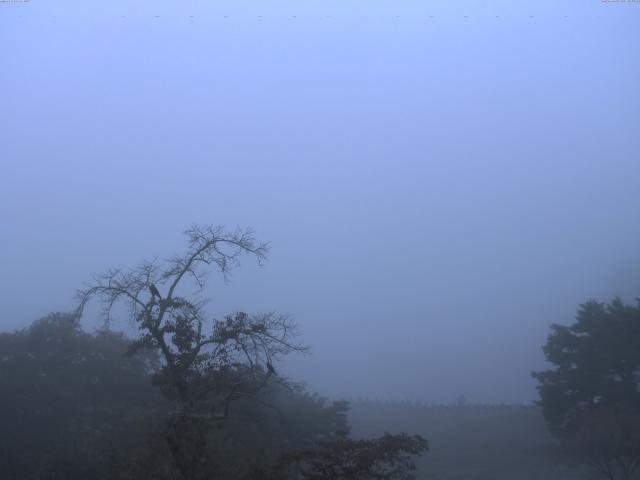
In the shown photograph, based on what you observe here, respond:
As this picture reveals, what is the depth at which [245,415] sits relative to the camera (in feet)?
63.9

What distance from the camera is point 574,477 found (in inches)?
1294

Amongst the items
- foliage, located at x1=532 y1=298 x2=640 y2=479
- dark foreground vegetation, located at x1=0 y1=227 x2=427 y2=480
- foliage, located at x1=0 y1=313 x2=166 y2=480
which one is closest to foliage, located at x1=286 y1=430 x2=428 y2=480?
dark foreground vegetation, located at x1=0 y1=227 x2=427 y2=480

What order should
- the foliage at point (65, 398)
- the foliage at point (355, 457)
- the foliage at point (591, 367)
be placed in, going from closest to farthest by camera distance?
the foliage at point (355, 457) → the foliage at point (65, 398) → the foliage at point (591, 367)

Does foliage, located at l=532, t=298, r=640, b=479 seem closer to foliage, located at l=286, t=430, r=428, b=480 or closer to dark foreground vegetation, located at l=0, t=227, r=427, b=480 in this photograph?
dark foreground vegetation, located at l=0, t=227, r=427, b=480

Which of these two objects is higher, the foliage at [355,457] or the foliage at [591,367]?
the foliage at [591,367]

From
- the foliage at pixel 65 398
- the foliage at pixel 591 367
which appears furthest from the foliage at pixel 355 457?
the foliage at pixel 591 367

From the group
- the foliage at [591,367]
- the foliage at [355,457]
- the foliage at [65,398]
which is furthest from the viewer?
the foliage at [591,367]

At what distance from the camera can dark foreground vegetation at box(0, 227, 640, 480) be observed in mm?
11312

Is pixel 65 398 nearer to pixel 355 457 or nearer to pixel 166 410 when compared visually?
pixel 166 410

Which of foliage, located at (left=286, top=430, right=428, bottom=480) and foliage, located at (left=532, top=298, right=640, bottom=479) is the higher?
foliage, located at (left=532, top=298, right=640, bottom=479)

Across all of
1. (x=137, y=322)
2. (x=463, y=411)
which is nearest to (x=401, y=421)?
(x=463, y=411)

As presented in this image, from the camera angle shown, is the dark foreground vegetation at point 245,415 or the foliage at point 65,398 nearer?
the dark foreground vegetation at point 245,415

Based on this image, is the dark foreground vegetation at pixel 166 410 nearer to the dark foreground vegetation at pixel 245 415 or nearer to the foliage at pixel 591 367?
the dark foreground vegetation at pixel 245 415

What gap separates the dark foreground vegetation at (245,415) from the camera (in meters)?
11.3
